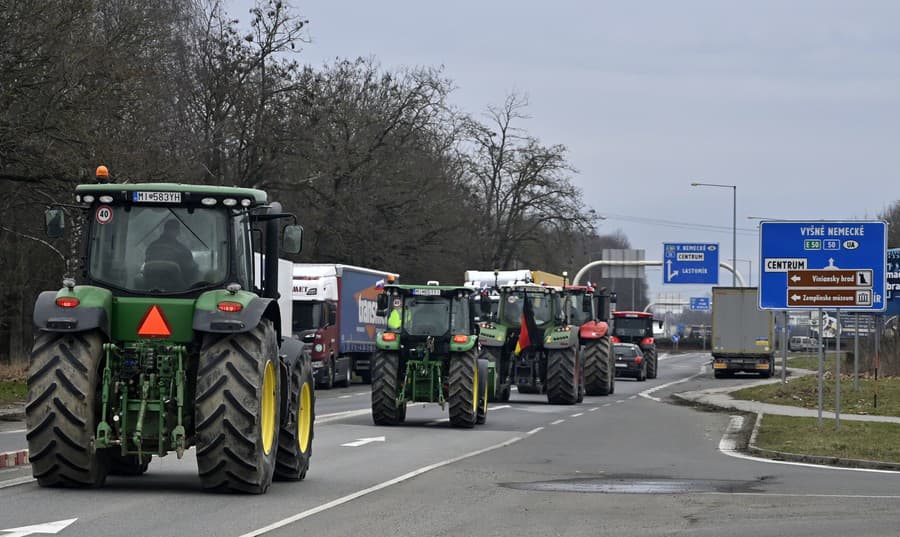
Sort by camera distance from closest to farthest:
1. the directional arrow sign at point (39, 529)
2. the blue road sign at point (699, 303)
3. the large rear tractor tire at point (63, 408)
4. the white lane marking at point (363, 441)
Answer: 1. the directional arrow sign at point (39, 529)
2. the large rear tractor tire at point (63, 408)
3. the white lane marking at point (363, 441)
4. the blue road sign at point (699, 303)

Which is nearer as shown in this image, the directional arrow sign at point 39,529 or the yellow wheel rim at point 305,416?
the directional arrow sign at point 39,529

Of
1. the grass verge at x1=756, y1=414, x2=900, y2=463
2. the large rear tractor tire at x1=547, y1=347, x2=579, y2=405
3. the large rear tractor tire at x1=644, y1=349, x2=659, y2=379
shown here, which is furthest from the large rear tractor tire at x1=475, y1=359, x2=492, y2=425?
the large rear tractor tire at x1=644, y1=349, x2=659, y2=379

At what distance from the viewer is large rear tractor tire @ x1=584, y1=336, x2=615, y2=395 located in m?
39.3

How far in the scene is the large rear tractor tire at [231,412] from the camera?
12758 mm

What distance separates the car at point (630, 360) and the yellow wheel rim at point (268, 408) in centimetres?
4345

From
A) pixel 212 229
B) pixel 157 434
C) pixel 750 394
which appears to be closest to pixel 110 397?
pixel 157 434

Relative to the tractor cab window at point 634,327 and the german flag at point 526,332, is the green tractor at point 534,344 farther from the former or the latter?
the tractor cab window at point 634,327

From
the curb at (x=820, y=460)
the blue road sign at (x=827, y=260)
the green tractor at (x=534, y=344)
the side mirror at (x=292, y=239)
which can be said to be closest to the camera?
the side mirror at (x=292, y=239)

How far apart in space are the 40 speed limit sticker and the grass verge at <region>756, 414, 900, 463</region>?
10857 mm

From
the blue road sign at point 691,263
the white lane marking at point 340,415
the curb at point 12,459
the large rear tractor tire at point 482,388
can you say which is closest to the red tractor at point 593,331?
the white lane marking at point 340,415

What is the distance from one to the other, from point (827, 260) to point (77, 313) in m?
15.7

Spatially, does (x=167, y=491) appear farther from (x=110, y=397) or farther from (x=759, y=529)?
(x=759, y=529)

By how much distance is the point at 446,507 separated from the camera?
1303 centimetres

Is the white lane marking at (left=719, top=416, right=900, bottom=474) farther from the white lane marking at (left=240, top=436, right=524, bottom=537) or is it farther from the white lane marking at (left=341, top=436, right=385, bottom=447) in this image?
the white lane marking at (left=341, top=436, right=385, bottom=447)
